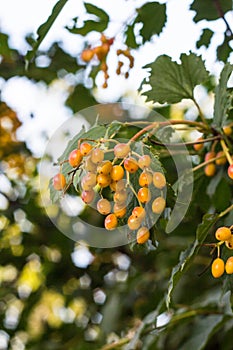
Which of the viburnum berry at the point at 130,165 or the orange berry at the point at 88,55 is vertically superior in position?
the viburnum berry at the point at 130,165

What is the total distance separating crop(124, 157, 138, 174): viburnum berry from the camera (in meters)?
Answer: 0.73

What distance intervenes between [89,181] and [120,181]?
4 centimetres

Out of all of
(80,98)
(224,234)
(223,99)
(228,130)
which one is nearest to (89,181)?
(224,234)

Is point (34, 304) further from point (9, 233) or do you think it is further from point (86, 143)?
point (86, 143)

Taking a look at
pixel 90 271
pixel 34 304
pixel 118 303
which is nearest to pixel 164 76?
pixel 118 303

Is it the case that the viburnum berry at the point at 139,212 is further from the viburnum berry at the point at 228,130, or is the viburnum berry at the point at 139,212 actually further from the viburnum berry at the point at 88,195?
the viburnum berry at the point at 228,130

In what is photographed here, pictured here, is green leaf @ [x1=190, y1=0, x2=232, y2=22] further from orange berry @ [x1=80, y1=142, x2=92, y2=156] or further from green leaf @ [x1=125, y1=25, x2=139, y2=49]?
orange berry @ [x1=80, y1=142, x2=92, y2=156]

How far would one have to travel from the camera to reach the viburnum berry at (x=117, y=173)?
2.37ft

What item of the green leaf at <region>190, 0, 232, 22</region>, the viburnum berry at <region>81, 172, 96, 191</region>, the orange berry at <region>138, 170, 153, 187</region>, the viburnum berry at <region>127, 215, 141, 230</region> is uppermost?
the viburnum berry at <region>81, 172, 96, 191</region>

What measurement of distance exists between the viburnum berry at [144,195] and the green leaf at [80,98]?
0.98 m

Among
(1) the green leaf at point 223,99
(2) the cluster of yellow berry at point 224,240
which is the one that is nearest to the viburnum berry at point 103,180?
(2) the cluster of yellow berry at point 224,240

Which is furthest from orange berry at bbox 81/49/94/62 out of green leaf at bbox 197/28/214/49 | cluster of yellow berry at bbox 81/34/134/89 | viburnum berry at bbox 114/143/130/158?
viburnum berry at bbox 114/143/130/158

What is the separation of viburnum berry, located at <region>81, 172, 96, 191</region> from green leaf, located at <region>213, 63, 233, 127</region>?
0.84 ft

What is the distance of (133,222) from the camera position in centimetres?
75
